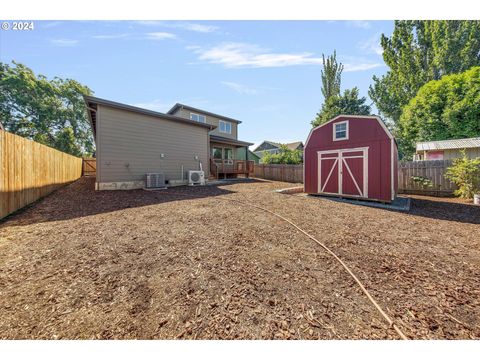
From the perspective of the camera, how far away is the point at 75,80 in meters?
24.2

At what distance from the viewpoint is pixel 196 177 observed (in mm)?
11328

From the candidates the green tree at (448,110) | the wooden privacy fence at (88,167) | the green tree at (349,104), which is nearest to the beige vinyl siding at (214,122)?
the wooden privacy fence at (88,167)

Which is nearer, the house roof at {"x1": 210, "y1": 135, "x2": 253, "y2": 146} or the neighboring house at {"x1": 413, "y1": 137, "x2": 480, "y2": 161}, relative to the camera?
the neighboring house at {"x1": 413, "y1": 137, "x2": 480, "y2": 161}

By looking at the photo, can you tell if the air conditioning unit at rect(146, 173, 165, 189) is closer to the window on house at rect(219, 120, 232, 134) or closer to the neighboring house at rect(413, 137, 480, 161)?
the window on house at rect(219, 120, 232, 134)

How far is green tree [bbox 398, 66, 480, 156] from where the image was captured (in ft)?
43.1

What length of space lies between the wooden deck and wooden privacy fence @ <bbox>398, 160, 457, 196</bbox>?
33.6ft

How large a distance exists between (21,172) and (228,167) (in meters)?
11.3

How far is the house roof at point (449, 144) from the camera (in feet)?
40.4

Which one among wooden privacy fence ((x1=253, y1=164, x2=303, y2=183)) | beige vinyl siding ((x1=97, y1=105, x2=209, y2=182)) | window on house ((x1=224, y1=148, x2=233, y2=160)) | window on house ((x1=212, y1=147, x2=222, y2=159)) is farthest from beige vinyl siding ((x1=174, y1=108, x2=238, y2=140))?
beige vinyl siding ((x1=97, y1=105, x2=209, y2=182))

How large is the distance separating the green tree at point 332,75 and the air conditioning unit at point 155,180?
22587 mm

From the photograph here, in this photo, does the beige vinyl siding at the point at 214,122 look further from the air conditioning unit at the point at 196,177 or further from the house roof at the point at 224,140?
the air conditioning unit at the point at 196,177

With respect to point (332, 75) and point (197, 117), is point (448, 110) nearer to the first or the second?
point (332, 75)
